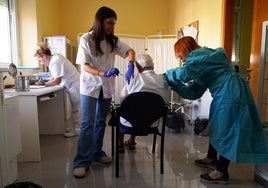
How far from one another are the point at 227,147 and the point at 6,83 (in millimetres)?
2747

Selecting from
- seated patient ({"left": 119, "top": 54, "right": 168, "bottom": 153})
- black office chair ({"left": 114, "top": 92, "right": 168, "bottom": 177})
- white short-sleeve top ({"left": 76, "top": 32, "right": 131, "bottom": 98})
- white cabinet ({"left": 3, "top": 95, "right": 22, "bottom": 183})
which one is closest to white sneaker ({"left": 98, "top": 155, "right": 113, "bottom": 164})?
black office chair ({"left": 114, "top": 92, "right": 168, "bottom": 177})

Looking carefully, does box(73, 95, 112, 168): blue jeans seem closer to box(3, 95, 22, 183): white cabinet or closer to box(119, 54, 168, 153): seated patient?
box(119, 54, 168, 153): seated patient

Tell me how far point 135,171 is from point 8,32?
2.92m

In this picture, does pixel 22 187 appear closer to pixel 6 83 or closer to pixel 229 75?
pixel 229 75

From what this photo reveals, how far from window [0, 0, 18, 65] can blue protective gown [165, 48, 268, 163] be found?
9.33ft

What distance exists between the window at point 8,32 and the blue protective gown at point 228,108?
9.33 ft

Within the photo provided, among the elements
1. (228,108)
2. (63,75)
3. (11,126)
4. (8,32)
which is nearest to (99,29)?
(11,126)

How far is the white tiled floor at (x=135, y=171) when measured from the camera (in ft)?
6.28

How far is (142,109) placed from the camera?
75.4 inches

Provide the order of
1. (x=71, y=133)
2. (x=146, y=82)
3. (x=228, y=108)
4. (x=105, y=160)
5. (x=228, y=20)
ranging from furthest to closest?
(x=71, y=133) → (x=228, y=20) → (x=105, y=160) → (x=146, y=82) → (x=228, y=108)

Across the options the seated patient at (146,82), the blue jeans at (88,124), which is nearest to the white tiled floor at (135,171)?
the blue jeans at (88,124)

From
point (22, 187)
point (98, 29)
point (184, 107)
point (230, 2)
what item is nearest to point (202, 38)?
point (230, 2)

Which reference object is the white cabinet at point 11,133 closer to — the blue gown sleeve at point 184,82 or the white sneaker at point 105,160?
the white sneaker at point 105,160

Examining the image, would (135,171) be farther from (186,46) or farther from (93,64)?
(186,46)
